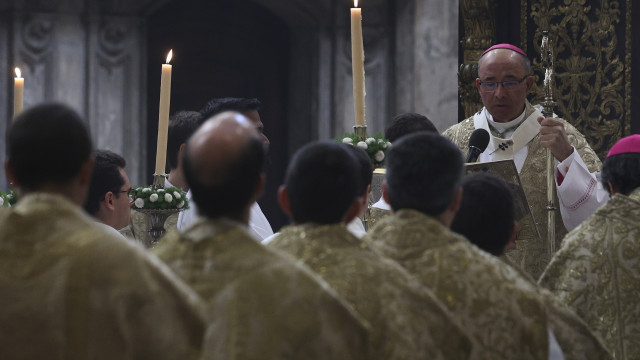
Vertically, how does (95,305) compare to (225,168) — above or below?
below

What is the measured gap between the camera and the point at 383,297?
8.39ft

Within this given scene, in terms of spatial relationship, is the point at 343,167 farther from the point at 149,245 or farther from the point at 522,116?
the point at 522,116

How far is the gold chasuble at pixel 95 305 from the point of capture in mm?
2191

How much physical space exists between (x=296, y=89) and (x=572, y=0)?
2.64 meters

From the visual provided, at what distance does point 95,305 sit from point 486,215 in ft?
4.50

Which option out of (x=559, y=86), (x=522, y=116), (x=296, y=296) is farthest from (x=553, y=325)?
(x=559, y=86)

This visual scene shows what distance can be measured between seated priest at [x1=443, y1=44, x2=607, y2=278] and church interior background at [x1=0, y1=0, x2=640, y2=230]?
1960mm

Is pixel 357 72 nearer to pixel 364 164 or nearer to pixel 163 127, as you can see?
pixel 364 164

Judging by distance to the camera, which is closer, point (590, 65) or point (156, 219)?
point (156, 219)

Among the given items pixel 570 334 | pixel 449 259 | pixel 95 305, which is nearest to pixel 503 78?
pixel 570 334

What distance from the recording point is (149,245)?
4.14 metres

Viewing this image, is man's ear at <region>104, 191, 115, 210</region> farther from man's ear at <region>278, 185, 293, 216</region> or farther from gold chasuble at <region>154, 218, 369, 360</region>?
gold chasuble at <region>154, 218, 369, 360</region>

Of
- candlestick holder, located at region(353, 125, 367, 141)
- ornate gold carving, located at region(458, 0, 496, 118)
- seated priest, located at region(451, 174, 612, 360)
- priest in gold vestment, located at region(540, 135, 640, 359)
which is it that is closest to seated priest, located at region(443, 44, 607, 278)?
priest in gold vestment, located at region(540, 135, 640, 359)

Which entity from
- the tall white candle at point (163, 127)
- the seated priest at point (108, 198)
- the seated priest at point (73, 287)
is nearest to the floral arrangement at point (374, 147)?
the tall white candle at point (163, 127)
